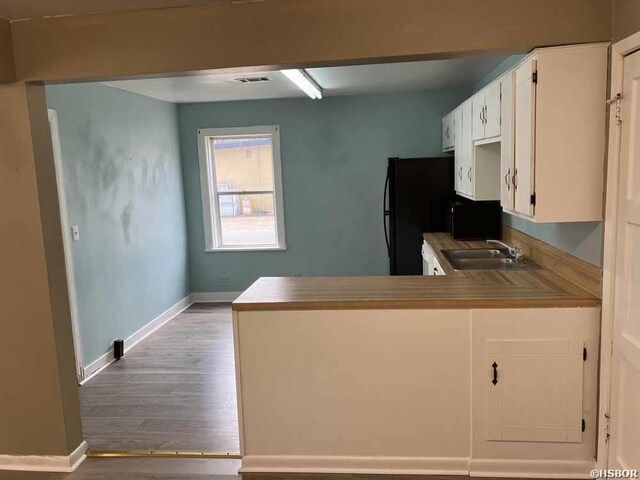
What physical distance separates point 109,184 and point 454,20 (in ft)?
11.0

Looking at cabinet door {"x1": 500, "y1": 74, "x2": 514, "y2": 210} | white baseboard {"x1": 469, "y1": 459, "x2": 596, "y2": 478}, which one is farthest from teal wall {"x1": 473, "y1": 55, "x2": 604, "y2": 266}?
white baseboard {"x1": 469, "y1": 459, "x2": 596, "y2": 478}

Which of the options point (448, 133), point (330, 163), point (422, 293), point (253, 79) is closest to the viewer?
point (422, 293)

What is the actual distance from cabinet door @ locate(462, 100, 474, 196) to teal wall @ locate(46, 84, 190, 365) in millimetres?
Result: 3090

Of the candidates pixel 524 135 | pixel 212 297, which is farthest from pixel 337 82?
pixel 212 297

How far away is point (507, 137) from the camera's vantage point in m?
2.73

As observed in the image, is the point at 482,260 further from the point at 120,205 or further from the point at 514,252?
the point at 120,205

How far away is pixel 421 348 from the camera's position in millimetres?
2438

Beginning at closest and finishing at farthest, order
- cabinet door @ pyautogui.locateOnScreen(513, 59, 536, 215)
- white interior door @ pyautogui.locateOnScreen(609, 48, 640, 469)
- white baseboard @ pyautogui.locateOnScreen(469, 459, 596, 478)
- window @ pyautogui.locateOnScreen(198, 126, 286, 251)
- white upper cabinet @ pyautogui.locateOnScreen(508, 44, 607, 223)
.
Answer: white interior door @ pyautogui.locateOnScreen(609, 48, 640, 469), white upper cabinet @ pyautogui.locateOnScreen(508, 44, 607, 223), cabinet door @ pyautogui.locateOnScreen(513, 59, 536, 215), white baseboard @ pyautogui.locateOnScreen(469, 459, 596, 478), window @ pyautogui.locateOnScreen(198, 126, 286, 251)

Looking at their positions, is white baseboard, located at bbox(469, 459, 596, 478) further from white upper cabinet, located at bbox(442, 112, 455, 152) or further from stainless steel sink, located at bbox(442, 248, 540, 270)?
white upper cabinet, located at bbox(442, 112, 455, 152)

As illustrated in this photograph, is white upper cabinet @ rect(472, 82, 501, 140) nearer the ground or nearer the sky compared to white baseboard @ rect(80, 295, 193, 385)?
nearer the sky

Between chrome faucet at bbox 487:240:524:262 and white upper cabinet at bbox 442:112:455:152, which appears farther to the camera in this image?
white upper cabinet at bbox 442:112:455:152

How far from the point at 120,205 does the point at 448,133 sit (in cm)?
331

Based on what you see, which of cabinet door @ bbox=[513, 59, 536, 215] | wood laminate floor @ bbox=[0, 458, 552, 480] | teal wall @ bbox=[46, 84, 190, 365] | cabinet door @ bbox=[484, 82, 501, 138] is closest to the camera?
cabinet door @ bbox=[513, 59, 536, 215]

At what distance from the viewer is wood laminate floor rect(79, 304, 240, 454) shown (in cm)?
299
